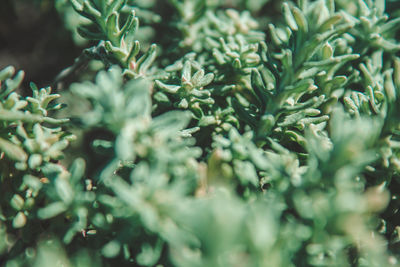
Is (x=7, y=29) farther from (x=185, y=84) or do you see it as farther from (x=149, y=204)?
(x=149, y=204)

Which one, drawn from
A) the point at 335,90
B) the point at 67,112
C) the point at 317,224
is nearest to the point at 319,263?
the point at 317,224

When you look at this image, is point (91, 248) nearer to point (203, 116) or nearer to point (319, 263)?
point (203, 116)

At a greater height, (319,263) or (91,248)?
(319,263)

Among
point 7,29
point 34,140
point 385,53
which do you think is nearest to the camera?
point 34,140

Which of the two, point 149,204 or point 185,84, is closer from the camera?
point 149,204

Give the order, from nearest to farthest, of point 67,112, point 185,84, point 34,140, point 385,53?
1. point 34,140
2. point 185,84
3. point 385,53
4. point 67,112

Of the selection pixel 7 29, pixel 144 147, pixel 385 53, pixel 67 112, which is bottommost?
pixel 67 112

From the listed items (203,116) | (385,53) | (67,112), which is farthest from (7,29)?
(385,53)
